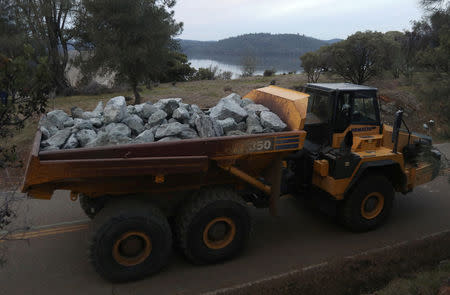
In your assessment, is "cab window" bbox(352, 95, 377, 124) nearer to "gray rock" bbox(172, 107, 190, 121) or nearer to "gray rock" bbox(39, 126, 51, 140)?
"gray rock" bbox(172, 107, 190, 121)

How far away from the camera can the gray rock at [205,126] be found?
5258 mm

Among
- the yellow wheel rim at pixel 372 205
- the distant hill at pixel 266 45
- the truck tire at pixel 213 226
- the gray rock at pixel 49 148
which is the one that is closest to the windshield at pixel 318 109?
the yellow wheel rim at pixel 372 205

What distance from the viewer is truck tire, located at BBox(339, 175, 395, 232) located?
6258 mm

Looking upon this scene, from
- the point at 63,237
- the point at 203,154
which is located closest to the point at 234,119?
the point at 203,154

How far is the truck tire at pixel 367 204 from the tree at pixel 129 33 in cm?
1154

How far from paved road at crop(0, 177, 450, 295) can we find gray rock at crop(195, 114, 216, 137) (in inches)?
82.7

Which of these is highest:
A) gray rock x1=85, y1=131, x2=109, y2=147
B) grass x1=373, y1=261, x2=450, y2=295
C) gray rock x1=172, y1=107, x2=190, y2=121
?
gray rock x1=172, y1=107, x2=190, y2=121

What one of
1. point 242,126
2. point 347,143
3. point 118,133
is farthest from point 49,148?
point 347,143

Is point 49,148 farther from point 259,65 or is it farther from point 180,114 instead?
point 259,65

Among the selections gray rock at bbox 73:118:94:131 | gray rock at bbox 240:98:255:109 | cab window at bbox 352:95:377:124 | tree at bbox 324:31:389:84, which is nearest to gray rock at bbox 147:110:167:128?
gray rock at bbox 73:118:94:131

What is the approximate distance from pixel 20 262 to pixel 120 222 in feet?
6.94

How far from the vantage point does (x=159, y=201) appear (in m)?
5.32

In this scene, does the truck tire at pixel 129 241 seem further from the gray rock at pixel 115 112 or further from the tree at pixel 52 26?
the tree at pixel 52 26

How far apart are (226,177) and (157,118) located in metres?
1.50
